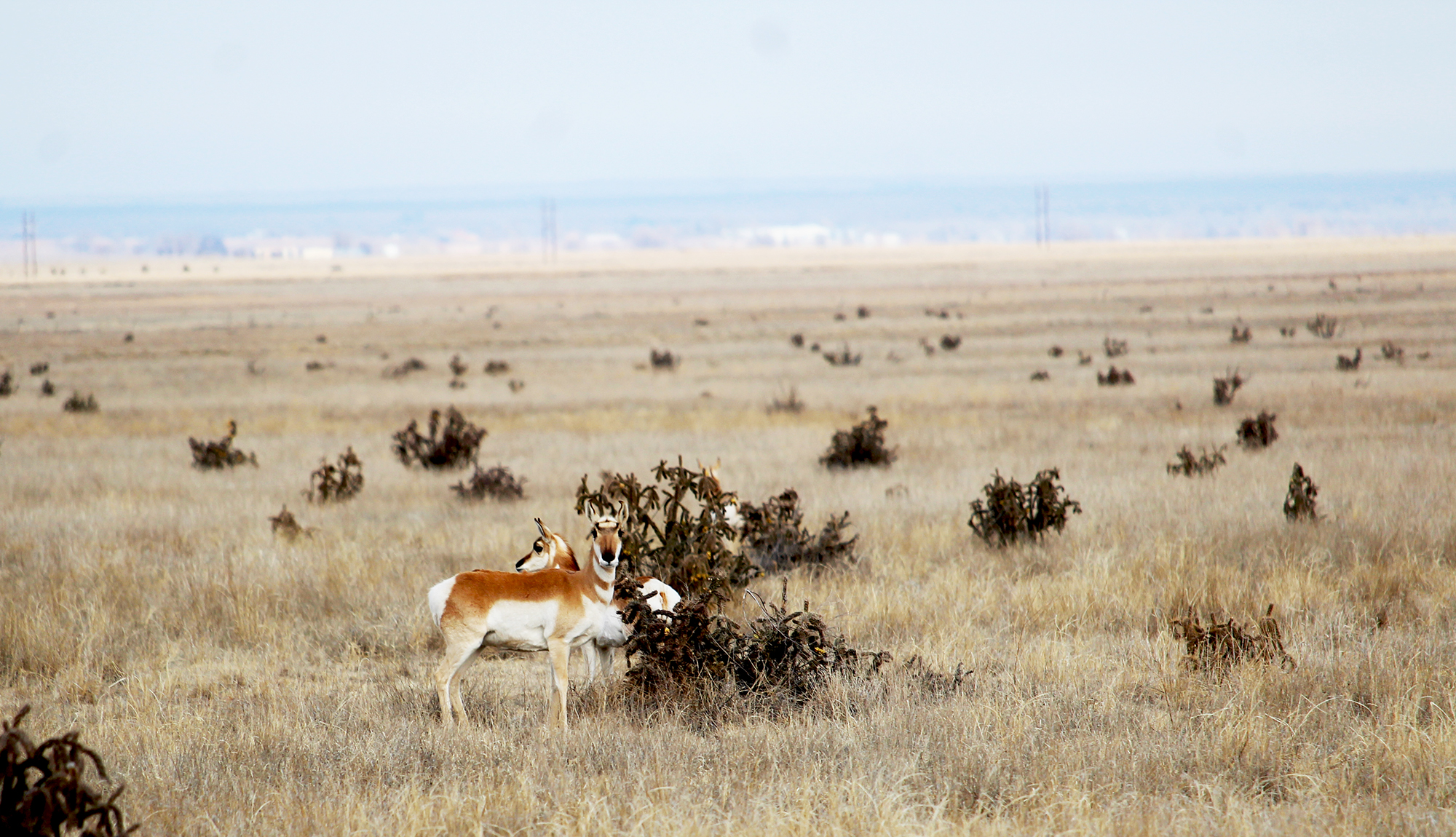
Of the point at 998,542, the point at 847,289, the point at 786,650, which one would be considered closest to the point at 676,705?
the point at 786,650

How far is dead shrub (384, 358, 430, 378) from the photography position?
107 ft

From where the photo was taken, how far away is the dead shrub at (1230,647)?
6203 millimetres

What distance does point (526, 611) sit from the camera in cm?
550

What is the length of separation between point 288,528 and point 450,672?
6238 mm

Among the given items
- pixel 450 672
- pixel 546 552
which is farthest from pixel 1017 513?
pixel 450 672

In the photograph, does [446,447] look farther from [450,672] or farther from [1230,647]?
[1230,647]

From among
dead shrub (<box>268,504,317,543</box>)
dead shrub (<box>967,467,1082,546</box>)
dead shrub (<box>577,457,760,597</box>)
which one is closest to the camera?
dead shrub (<box>577,457,760,597</box>)

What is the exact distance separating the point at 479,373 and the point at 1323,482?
84.1 ft

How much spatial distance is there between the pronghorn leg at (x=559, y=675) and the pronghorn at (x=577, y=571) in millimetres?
298

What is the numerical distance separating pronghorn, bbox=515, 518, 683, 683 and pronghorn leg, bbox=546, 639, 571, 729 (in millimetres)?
298

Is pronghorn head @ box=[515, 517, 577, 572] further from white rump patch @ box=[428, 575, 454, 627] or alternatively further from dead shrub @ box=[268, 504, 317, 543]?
dead shrub @ box=[268, 504, 317, 543]

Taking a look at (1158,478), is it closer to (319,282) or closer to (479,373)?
(479,373)

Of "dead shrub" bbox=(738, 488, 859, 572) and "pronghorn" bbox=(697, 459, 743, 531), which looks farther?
"dead shrub" bbox=(738, 488, 859, 572)

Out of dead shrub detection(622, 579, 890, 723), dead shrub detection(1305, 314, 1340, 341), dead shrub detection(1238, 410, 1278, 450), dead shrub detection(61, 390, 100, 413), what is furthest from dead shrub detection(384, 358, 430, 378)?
dead shrub detection(622, 579, 890, 723)
